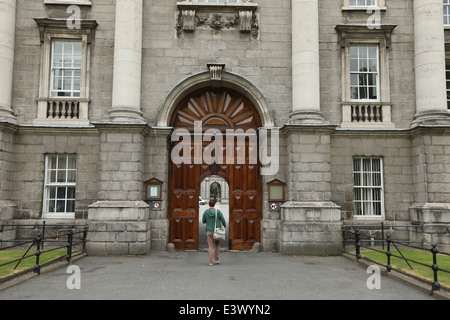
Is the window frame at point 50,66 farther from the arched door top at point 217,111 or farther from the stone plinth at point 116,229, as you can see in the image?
the stone plinth at point 116,229

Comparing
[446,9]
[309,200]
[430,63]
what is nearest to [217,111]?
[309,200]

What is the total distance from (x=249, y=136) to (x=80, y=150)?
6.16m

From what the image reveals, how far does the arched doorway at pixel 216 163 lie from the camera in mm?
13062

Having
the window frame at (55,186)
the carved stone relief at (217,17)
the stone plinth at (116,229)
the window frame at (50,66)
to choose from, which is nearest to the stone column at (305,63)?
the carved stone relief at (217,17)

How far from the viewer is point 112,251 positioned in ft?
37.1

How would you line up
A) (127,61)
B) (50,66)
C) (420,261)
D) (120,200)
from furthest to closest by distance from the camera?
1. (50,66)
2. (127,61)
3. (120,200)
4. (420,261)

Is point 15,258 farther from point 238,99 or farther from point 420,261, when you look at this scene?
point 420,261

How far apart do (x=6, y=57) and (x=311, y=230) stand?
12134 millimetres

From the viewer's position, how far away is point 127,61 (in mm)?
12398

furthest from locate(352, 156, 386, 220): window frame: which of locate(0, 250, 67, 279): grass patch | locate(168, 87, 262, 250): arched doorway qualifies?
locate(0, 250, 67, 279): grass patch

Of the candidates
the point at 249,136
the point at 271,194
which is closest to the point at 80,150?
the point at 249,136

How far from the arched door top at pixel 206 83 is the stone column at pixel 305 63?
40.6 inches

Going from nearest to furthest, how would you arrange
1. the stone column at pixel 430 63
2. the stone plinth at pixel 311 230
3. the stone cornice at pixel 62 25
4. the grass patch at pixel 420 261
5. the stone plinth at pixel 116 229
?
1. the grass patch at pixel 420 261
2. the stone plinth at pixel 116 229
3. the stone plinth at pixel 311 230
4. the stone column at pixel 430 63
5. the stone cornice at pixel 62 25

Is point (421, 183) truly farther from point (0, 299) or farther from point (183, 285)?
point (0, 299)
